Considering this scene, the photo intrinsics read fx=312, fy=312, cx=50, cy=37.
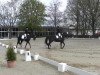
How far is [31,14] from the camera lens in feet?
268

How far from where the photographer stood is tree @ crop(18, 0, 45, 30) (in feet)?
265

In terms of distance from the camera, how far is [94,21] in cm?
6725

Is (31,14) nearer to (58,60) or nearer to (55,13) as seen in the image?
(55,13)

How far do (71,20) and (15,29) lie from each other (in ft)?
85.0

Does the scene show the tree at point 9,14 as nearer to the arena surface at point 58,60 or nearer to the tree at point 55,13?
the tree at point 55,13

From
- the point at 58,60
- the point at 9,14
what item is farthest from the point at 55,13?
the point at 58,60

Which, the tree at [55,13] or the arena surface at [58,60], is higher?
the tree at [55,13]

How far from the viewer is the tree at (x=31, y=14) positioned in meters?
80.8

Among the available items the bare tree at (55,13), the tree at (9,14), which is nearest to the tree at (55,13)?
the bare tree at (55,13)

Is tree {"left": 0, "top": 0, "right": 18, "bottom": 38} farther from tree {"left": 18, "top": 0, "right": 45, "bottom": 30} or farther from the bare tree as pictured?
the bare tree

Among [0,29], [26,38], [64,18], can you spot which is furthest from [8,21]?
[26,38]

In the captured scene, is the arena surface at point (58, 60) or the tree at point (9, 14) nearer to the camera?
the arena surface at point (58, 60)

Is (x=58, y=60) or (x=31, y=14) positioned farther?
(x=31, y=14)

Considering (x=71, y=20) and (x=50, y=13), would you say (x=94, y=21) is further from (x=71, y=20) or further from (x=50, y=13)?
(x=50, y=13)
